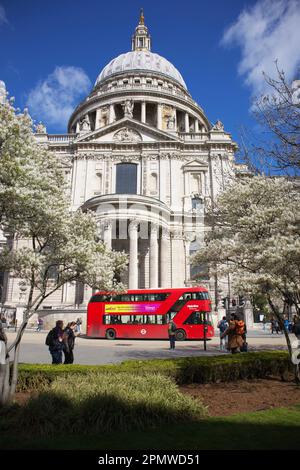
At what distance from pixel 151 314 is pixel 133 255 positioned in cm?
1127

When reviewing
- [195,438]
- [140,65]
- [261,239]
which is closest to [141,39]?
[140,65]

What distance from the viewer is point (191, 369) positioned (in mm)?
10922

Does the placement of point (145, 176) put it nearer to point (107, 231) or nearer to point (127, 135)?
point (127, 135)

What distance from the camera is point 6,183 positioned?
8352 millimetres

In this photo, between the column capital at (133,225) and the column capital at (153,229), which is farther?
the column capital at (153,229)

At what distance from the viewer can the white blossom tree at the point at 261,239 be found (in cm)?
1179

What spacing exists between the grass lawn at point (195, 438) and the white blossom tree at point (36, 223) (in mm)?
2764

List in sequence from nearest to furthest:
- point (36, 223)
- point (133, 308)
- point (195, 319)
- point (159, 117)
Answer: point (36, 223)
point (195, 319)
point (133, 308)
point (159, 117)

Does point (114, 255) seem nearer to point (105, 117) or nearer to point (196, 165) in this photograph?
point (196, 165)

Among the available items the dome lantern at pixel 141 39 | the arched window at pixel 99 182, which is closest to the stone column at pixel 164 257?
the arched window at pixel 99 182

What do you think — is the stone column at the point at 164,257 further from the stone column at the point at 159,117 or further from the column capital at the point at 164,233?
the stone column at the point at 159,117
